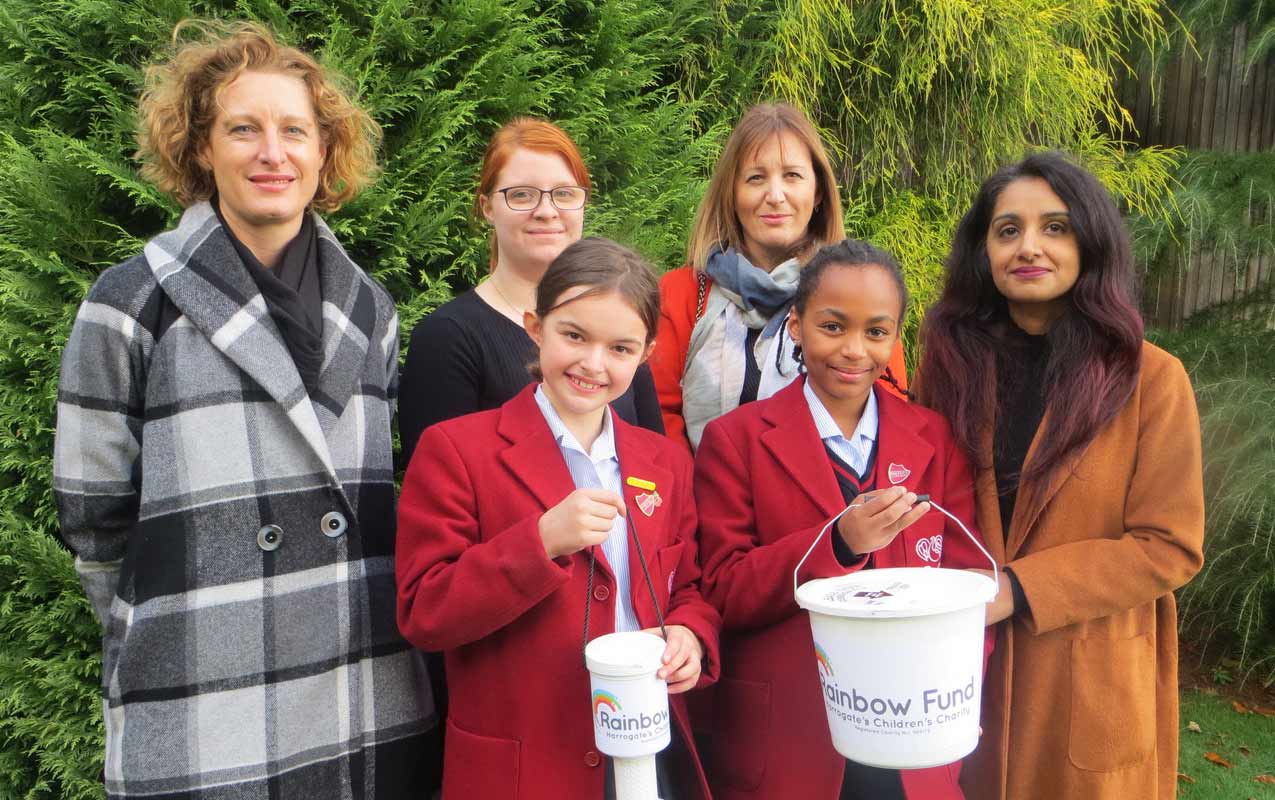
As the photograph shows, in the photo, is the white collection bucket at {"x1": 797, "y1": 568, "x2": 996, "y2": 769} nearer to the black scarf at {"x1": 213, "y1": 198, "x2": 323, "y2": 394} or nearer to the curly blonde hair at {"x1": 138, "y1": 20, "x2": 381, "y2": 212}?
the black scarf at {"x1": 213, "y1": 198, "x2": 323, "y2": 394}

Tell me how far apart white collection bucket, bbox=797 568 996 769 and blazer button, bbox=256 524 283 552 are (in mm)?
1093

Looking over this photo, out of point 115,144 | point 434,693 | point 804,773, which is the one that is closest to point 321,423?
point 434,693

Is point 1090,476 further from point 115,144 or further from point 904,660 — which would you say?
point 115,144

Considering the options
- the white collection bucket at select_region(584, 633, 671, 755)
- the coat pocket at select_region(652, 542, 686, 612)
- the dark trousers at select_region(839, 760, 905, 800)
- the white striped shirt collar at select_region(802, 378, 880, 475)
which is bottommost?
the dark trousers at select_region(839, 760, 905, 800)

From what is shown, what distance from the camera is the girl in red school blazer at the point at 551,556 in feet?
6.08

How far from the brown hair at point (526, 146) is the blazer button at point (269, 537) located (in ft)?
3.54

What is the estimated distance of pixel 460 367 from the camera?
241 centimetres

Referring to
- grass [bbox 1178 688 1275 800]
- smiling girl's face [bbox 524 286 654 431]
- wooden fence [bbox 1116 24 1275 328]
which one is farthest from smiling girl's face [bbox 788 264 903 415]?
wooden fence [bbox 1116 24 1275 328]

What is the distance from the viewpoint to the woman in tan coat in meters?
2.18

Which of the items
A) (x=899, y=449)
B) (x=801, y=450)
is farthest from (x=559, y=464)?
(x=899, y=449)

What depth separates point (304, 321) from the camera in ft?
7.16

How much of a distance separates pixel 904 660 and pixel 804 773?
472 millimetres

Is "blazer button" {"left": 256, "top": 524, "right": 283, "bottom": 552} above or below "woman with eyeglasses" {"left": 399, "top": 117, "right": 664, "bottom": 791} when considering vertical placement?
below

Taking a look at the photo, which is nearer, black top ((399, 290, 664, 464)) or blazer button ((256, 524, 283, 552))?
blazer button ((256, 524, 283, 552))
